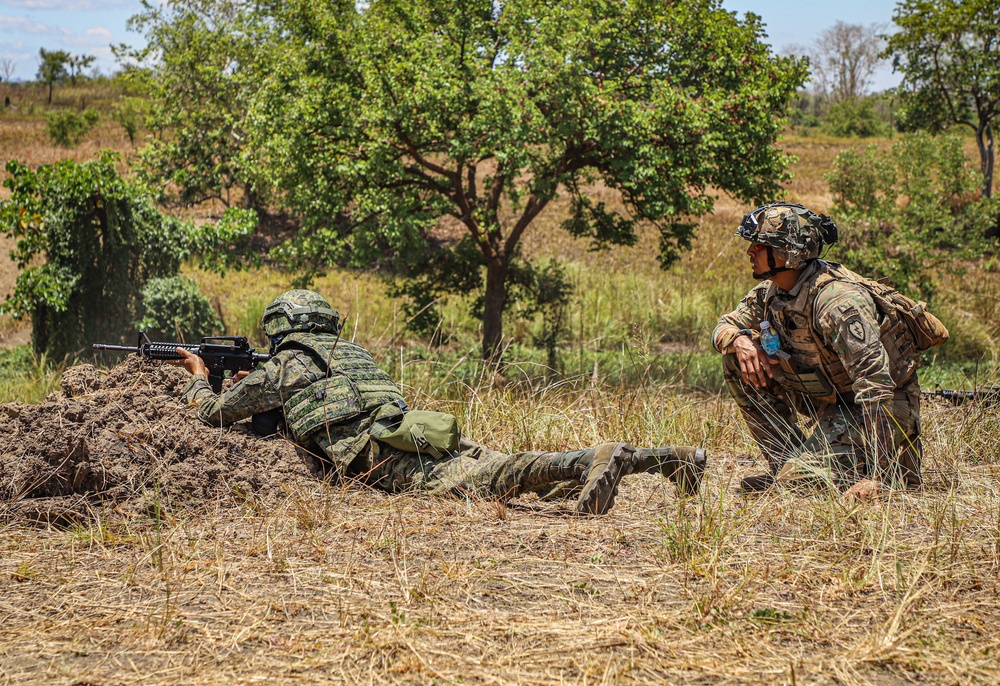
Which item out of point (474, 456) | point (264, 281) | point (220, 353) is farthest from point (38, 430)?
point (264, 281)

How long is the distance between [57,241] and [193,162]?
8.74 m

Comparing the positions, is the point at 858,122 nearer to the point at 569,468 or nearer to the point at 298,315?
the point at 298,315

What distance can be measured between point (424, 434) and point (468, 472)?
0.28 m

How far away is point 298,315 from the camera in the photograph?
193 inches

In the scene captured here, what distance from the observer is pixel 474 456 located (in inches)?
183

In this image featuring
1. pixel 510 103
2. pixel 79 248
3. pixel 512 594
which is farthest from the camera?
pixel 79 248

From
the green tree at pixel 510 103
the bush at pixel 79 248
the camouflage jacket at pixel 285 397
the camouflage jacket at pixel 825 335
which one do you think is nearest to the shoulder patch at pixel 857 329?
the camouflage jacket at pixel 825 335

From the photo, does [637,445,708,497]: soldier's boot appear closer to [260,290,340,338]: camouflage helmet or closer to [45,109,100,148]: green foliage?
[260,290,340,338]: camouflage helmet

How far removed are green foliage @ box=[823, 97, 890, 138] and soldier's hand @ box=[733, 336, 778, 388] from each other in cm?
3427

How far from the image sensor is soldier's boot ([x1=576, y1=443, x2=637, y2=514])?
13.3 feet

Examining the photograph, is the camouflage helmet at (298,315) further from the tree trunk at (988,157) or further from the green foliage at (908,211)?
the tree trunk at (988,157)

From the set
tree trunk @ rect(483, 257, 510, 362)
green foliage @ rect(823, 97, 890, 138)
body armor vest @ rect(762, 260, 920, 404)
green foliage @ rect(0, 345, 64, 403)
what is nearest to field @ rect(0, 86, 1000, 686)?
body armor vest @ rect(762, 260, 920, 404)

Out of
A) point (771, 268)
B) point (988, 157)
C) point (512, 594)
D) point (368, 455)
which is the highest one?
point (988, 157)

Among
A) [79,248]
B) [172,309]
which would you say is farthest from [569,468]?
[79,248]
